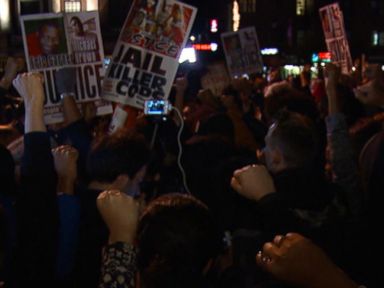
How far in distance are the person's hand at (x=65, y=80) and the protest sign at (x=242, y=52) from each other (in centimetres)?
560

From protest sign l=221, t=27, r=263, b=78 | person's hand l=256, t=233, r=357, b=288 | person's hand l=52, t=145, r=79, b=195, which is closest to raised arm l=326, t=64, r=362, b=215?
→ person's hand l=52, t=145, r=79, b=195

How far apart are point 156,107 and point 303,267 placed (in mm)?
5120

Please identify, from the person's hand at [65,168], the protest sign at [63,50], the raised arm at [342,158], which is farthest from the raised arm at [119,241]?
the protest sign at [63,50]

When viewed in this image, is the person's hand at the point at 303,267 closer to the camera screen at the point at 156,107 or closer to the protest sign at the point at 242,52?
the camera screen at the point at 156,107

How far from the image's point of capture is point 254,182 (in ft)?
10.0

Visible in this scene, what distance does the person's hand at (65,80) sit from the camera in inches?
276

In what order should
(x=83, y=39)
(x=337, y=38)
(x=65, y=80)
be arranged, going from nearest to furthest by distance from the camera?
(x=65, y=80) → (x=83, y=39) → (x=337, y=38)

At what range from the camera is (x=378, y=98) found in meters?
5.00

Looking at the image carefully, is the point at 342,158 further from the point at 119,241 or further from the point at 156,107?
the point at 156,107

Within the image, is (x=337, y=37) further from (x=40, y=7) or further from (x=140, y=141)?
(x=40, y=7)

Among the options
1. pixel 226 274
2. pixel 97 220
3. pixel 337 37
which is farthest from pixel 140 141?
pixel 337 37

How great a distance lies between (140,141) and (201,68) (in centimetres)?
779

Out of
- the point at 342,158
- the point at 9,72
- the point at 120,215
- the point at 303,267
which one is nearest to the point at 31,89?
the point at 120,215

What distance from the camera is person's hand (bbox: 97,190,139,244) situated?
299 centimetres
